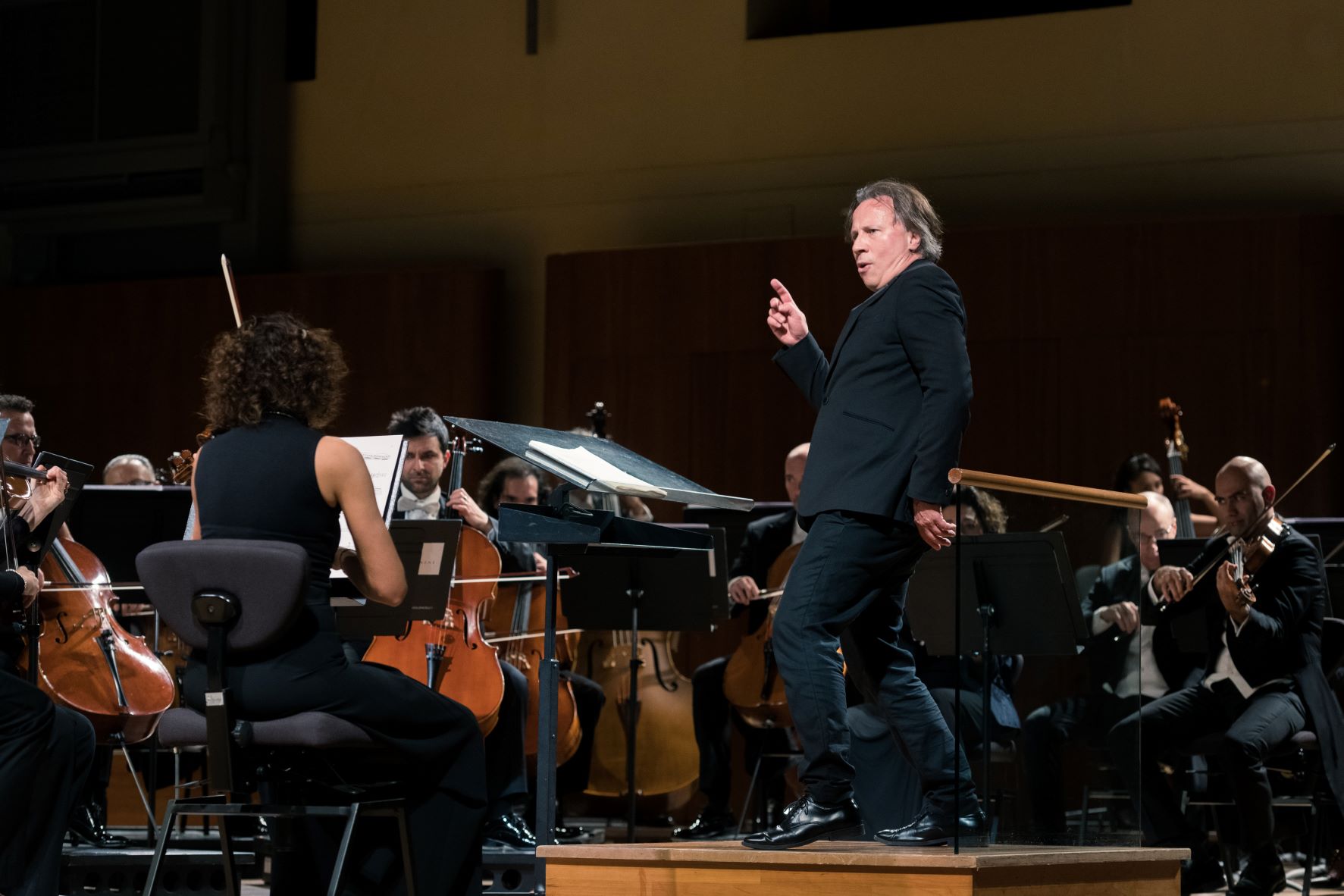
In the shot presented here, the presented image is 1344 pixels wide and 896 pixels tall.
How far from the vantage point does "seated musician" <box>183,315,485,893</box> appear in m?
2.92

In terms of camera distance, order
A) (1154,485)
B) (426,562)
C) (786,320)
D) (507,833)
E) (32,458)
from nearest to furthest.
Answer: (786,320) < (426,562) < (507,833) < (32,458) < (1154,485)

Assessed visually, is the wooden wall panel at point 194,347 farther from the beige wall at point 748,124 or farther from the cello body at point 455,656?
the cello body at point 455,656

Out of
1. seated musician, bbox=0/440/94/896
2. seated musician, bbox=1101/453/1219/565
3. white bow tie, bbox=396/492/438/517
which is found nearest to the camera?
seated musician, bbox=0/440/94/896

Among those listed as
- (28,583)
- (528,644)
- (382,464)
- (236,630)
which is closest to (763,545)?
(528,644)

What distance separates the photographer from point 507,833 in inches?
179

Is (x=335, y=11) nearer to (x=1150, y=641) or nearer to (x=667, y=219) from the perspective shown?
(x=667, y=219)

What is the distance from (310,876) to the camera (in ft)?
10.8

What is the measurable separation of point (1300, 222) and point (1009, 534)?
3.92 m

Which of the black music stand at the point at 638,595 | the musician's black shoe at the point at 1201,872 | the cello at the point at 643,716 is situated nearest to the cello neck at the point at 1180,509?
the musician's black shoe at the point at 1201,872

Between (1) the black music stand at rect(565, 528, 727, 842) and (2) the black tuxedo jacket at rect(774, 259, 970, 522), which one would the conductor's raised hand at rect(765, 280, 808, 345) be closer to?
(2) the black tuxedo jacket at rect(774, 259, 970, 522)

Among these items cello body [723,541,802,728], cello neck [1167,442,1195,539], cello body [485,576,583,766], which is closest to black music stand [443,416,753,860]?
cello body [485,576,583,766]

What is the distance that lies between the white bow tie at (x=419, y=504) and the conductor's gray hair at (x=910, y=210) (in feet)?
7.48

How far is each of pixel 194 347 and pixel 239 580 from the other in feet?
19.0

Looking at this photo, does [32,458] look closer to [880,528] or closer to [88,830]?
[88,830]
